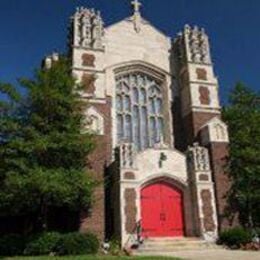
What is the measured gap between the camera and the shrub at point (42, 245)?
52.8 ft

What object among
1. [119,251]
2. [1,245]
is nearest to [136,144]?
A: [119,251]

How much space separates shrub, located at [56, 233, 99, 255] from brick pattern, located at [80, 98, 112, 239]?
6.11ft

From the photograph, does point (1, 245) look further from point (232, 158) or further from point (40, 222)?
point (232, 158)

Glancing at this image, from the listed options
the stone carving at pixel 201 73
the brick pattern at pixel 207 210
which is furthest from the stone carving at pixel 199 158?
the stone carving at pixel 201 73

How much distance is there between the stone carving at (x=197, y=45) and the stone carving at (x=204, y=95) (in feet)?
5.83

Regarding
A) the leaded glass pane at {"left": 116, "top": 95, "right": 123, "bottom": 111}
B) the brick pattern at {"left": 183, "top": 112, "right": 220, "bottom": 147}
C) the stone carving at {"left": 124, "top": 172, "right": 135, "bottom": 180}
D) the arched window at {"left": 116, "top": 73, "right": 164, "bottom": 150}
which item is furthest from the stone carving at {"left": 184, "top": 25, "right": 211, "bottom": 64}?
the stone carving at {"left": 124, "top": 172, "right": 135, "bottom": 180}

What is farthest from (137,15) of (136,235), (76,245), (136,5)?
(76,245)

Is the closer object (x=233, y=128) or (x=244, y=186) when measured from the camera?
(x=244, y=186)

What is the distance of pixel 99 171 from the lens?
20.2m

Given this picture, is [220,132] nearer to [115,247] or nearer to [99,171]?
[99,171]

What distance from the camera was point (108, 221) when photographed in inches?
806

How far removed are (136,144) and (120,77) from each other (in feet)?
13.4

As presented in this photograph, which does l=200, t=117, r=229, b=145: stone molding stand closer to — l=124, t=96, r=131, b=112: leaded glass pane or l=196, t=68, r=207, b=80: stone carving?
l=196, t=68, r=207, b=80: stone carving

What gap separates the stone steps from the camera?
692 inches
